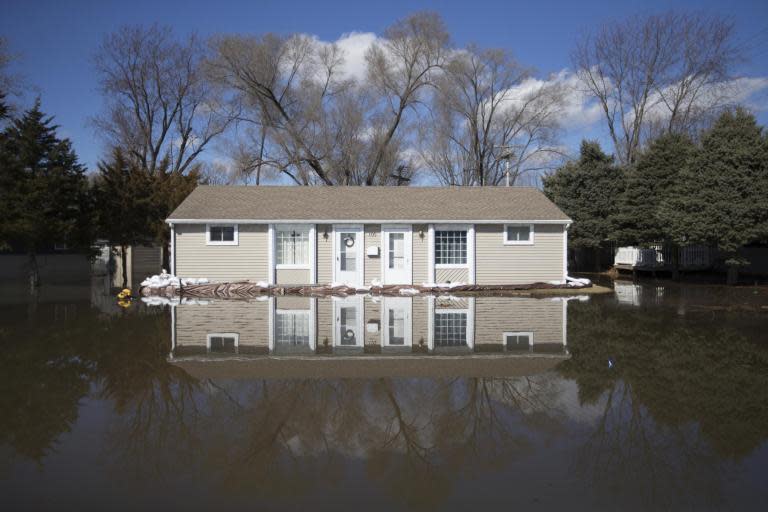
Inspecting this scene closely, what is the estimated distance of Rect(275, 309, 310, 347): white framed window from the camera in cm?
980

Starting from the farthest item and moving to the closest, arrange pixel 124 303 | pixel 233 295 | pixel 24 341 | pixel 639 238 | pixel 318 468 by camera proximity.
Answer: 1. pixel 639 238
2. pixel 233 295
3. pixel 124 303
4. pixel 24 341
5. pixel 318 468

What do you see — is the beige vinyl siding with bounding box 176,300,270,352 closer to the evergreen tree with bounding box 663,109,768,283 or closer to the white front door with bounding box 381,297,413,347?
the white front door with bounding box 381,297,413,347

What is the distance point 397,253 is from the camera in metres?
19.7

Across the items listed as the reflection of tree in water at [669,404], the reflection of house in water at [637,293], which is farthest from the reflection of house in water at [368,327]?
the reflection of house in water at [637,293]

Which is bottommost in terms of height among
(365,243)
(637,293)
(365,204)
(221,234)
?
(637,293)

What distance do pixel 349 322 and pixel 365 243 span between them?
311 inches

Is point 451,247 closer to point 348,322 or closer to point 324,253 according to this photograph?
point 324,253

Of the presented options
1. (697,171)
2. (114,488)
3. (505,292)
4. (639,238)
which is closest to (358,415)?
(114,488)

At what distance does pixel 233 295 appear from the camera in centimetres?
1783

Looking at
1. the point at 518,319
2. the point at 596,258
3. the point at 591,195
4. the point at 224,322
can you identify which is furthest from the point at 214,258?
the point at 596,258

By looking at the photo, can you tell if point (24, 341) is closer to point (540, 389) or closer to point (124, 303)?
point (124, 303)

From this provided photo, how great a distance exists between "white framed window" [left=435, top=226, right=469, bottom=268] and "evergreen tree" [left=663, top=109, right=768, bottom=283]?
822cm

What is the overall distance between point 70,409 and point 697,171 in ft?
70.8

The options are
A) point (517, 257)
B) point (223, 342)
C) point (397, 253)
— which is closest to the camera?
point (223, 342)
